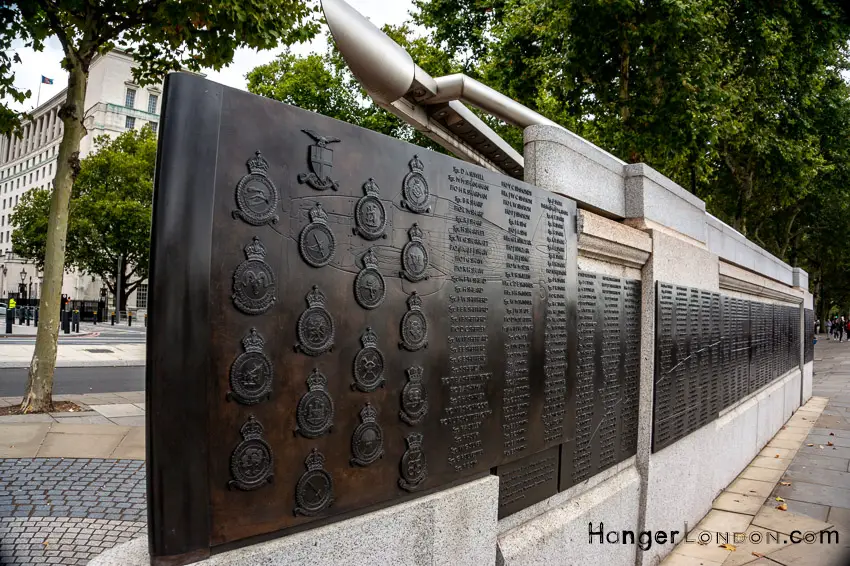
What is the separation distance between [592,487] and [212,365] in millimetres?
3214

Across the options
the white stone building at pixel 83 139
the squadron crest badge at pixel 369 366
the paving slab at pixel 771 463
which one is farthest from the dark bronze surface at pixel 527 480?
the white stone building at pixel 83 139

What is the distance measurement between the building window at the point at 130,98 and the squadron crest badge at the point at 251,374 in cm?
7610

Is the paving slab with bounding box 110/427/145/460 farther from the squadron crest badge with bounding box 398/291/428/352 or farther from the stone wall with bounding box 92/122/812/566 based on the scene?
the squadron crest badge with bounding box 398/291/428/352

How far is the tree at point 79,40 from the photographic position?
24.7 ft

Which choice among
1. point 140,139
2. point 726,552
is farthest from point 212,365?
point 140,139

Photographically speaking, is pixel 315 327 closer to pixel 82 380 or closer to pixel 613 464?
pixel 613 464

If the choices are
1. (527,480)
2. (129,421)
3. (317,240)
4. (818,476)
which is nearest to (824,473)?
(818,476)

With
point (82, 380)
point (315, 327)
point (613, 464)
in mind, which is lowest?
point (82, 380)

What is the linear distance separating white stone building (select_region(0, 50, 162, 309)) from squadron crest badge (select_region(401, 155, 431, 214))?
6138 centimetres

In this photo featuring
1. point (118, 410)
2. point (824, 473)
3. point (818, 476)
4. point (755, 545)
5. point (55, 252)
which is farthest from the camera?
point (118, 410)

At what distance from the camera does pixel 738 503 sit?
20.4 ft

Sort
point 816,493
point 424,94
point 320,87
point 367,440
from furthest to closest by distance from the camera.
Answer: point 320,87
point 816,493
point 424,94
point 367,440

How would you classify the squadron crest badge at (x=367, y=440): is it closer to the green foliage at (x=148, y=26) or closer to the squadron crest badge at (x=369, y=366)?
the squadron crest badge at (x=369, y=366)

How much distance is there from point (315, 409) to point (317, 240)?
1.98 ft
